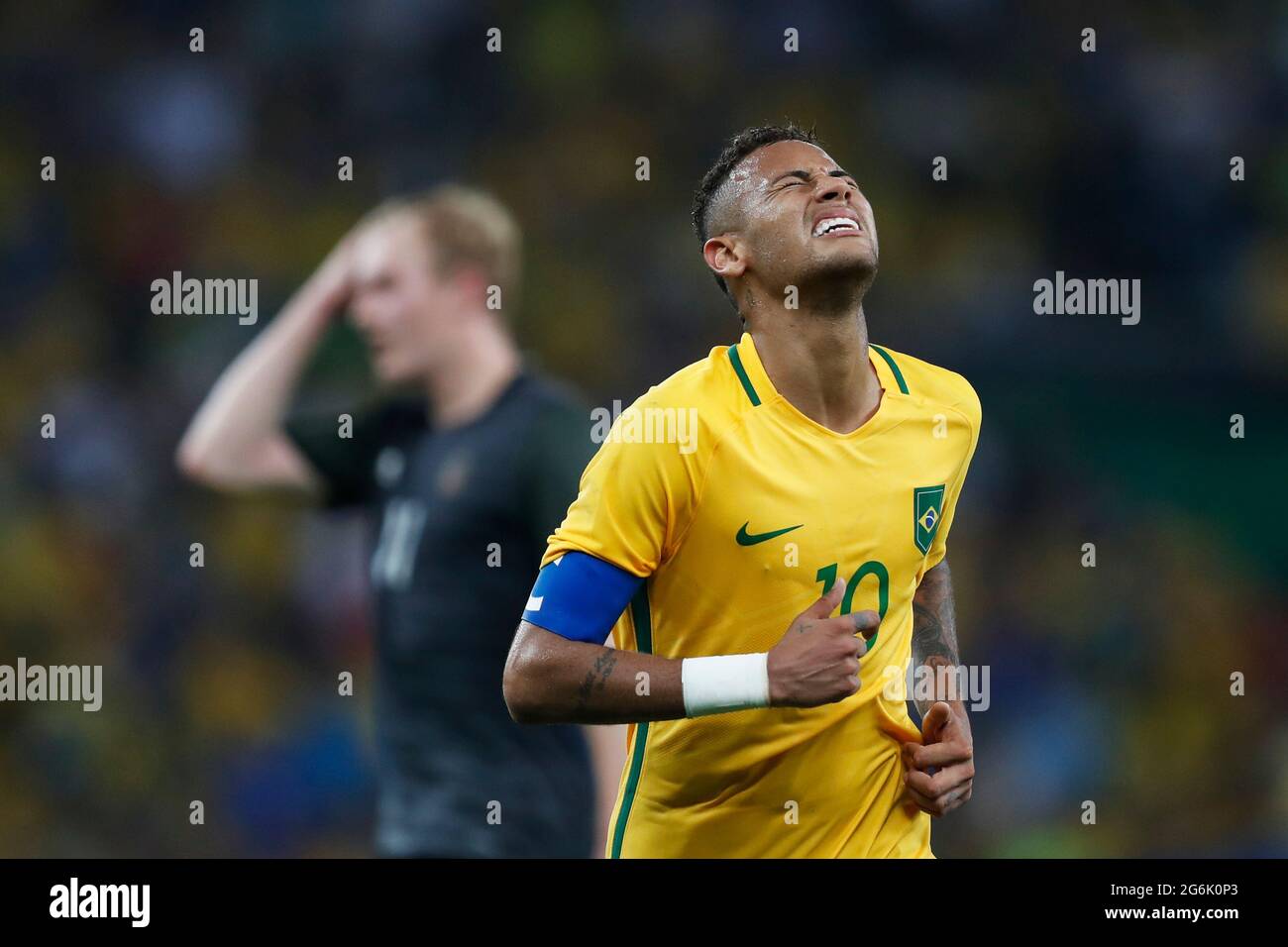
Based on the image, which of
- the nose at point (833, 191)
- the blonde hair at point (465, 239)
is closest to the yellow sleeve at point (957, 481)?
the nose at point (833, 191)

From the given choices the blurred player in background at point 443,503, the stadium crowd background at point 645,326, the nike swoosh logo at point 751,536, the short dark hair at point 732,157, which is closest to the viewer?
the nike swoosh logo at point 751,536

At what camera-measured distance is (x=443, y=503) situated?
17.2 ft

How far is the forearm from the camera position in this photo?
120 inches

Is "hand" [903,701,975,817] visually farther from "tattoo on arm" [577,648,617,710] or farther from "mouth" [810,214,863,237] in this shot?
"mouth" [810,214,863,237]

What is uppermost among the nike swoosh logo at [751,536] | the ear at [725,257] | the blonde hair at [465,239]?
the blonde hair at [465,239]

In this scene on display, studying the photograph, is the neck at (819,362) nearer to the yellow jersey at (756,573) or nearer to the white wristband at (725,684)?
the yellow jersey at (756,573)

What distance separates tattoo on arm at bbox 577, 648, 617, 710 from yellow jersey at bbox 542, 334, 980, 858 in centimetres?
19

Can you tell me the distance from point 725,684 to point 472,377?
2.71 meters

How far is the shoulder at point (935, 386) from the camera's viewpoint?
3.56m

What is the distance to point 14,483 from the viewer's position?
845 cm

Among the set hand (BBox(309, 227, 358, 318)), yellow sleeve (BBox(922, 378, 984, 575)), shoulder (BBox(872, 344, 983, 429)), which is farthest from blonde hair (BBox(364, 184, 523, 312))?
yellow sleeve (BBox(922, 378, 984, 575))

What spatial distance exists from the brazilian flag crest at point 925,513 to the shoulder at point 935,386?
211 millimetres

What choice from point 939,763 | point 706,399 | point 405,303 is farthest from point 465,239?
point 939,763
